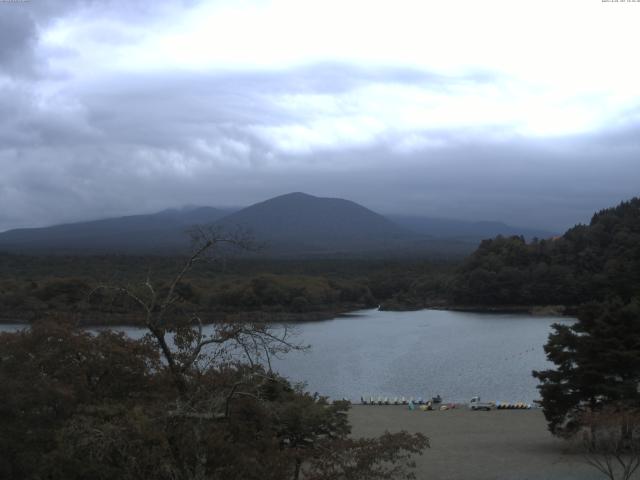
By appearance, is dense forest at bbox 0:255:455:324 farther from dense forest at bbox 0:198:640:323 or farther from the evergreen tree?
the evergreen tree

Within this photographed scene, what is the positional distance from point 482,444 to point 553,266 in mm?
52125

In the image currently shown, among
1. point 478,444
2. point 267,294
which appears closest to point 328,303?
point 267,294

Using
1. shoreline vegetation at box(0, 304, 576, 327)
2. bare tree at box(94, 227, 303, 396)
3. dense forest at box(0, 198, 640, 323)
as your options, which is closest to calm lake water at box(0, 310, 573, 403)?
shoreline vegetation at box(0, 304, 576, 327)

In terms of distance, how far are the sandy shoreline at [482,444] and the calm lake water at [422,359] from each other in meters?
3.44

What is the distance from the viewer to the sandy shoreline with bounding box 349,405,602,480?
1328 cm

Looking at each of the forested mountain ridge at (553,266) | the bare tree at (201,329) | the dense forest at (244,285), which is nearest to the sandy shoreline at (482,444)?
the bare tree at (201,329)

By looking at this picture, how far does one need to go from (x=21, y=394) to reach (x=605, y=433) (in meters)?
10.3

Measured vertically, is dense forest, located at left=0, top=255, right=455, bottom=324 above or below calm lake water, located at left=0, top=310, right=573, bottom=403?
above

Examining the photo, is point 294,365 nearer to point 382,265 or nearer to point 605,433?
point 605,433

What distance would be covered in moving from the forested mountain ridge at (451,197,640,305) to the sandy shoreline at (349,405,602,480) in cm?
4254

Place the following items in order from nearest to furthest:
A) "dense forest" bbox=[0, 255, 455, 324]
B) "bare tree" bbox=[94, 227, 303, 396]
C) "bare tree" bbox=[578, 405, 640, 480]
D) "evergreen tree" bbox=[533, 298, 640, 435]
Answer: "bare tree" bbox=[94, 227, 303, 396], "bare tree" bbox=[578, 405, 640, 480], "evergreen tree" bbox=[533, 298, 640, 435], "dense forest" bbox=[0, 255, 455, 324]

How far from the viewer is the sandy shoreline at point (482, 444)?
13281 mm

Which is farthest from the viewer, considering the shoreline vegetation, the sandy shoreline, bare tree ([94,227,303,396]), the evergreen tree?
the shoreline vegetation


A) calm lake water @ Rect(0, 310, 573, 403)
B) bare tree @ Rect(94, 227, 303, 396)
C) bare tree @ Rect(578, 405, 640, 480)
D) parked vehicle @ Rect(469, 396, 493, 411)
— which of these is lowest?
Answer: calm lake water @ Rect(0, 310, 573, 403)
